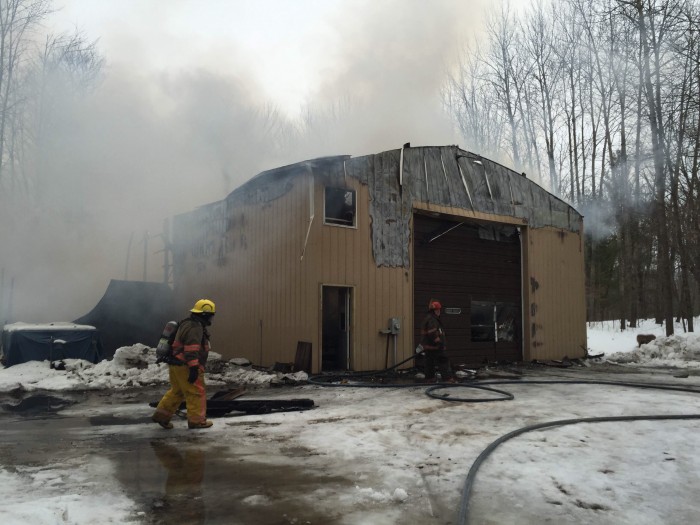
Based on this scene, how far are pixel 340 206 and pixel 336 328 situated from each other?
2.96 metres

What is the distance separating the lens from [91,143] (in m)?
17.2

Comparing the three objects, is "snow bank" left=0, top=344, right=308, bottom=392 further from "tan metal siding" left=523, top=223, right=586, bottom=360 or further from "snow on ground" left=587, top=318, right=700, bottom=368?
"snow on ground" left=587, top=318, right=700, bottom=368

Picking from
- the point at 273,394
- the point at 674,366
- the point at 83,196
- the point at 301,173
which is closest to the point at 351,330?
the point at 273,394

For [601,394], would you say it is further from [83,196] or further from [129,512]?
[83,196]

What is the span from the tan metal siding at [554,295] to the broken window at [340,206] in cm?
625

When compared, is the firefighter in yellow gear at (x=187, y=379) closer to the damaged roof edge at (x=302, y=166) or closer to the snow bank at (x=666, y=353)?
the damaged roof edge at (x=302, y=166)

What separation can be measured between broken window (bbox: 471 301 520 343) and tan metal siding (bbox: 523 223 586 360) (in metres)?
0.47

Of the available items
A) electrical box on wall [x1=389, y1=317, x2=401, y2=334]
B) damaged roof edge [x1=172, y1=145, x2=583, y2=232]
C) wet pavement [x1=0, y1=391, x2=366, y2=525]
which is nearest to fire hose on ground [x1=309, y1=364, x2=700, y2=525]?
wet pavement [x1=0, y1=391, x2=366, y2=525]

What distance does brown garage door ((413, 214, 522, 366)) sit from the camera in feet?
44.8

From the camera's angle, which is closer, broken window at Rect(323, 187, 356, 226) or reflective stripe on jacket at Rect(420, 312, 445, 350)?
reflective stripe on jacket at Rect(420, 312, 445, 350)

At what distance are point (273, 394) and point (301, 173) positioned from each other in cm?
510

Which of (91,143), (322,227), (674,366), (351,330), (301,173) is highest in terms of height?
(91,143)

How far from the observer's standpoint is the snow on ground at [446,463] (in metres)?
3.70

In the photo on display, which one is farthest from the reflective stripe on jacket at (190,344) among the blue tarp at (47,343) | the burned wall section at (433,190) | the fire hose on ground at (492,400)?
the blue tarp at (47,343)
